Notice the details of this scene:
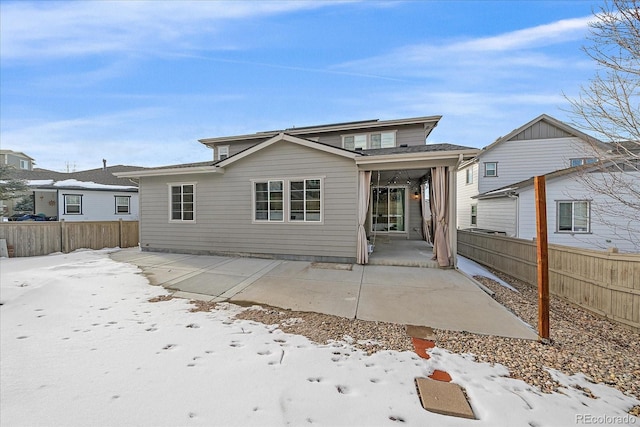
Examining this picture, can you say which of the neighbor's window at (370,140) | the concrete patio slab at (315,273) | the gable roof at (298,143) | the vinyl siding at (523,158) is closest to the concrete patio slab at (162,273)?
the concrete patio slab at (315,273)

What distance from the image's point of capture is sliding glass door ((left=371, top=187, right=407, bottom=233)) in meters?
12.2

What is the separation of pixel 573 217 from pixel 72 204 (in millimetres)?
26885

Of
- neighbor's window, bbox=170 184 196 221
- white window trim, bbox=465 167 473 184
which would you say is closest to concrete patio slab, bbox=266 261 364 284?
neighbor's window, bbox=170 184 196 221

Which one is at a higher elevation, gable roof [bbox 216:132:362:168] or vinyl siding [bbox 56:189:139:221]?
gable roof [bbox 216:132:362:168]

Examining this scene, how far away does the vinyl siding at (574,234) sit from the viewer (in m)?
10.0

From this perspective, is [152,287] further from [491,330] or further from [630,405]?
[630,405]

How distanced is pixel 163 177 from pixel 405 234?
34.9 feet

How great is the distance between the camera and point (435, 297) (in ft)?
16.2

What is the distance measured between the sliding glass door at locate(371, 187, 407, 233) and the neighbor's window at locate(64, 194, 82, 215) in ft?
60.0

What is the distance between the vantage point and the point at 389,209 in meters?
12.4

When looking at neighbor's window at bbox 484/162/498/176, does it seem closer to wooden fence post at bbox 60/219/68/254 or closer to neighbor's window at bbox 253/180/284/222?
neighbor's window at bbox 253/180/284/222

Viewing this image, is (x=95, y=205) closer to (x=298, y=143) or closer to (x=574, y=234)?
(x=298, y=143)

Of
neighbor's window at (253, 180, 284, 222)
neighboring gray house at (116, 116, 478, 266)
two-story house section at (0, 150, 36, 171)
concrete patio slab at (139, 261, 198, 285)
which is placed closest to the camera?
concrete patio slab at (139, 261, 198, 285)

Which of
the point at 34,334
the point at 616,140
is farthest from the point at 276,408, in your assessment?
the point at 616,140
